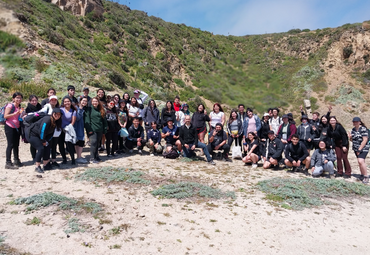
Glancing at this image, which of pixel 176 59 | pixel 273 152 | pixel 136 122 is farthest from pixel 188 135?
pixel 176 59

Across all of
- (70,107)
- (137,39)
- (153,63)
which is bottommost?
(70,107)

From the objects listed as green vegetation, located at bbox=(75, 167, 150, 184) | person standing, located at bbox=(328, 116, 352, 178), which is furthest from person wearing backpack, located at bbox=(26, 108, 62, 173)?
person standing, located at bbox=(328, 116, 352, 178)

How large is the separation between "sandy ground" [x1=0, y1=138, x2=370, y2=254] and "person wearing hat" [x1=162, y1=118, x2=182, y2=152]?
104 inches

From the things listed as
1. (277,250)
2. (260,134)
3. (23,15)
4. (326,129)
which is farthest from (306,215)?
(23,15)

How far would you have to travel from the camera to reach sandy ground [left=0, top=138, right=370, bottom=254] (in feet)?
11.2

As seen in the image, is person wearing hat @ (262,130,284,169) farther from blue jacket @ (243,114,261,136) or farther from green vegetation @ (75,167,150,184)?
green vegetation @ (75,167,150,184)

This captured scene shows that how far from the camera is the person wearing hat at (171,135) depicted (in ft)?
27.9

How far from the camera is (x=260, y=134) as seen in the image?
29.3 feet

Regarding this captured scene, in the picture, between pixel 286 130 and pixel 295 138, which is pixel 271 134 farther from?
pixel 286 130

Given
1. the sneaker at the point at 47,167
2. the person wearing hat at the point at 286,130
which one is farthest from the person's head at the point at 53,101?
the person wearing hat at the point at 286,130

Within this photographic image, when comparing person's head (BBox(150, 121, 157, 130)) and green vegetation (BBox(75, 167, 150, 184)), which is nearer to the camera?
green vegetation (BBox(75, 167, 150, 184))

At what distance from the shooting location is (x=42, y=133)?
5.58 metres

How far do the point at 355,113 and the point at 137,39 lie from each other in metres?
24.6

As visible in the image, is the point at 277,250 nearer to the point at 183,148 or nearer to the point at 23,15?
the point at 183,148
